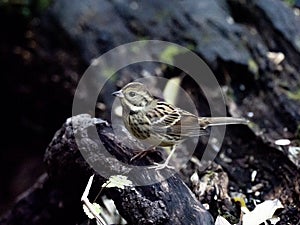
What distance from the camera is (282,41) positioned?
5.26 meters

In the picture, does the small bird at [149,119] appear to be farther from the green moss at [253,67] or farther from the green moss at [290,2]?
the green moss at [290,2]

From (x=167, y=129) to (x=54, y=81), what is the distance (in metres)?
2.55

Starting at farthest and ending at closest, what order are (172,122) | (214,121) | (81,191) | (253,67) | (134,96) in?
(253,67)
(214,121)
(81,191)
(172,122)
(134,96)

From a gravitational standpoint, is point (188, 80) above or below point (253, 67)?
above

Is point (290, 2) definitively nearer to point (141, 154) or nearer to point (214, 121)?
point (214, 121)

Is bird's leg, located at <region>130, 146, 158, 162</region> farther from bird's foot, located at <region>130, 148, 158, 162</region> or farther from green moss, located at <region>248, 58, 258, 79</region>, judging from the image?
green moss, located at <region>248, 58, 258, 79</region>

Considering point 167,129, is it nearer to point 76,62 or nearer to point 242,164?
point 242,164

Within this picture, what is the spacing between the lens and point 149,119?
143 inches

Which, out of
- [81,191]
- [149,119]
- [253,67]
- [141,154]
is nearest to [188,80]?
[253,67]

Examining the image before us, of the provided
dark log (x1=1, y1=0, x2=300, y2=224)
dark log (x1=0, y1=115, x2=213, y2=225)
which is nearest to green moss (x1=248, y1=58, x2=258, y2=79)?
dark log (x1=1, y1=0, x2=300, y2=224)

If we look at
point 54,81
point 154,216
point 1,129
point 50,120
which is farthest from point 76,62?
point 154,216

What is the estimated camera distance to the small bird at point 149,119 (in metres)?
3.60

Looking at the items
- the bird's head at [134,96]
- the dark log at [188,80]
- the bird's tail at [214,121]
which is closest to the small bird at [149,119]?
the bird's head at [134,96]

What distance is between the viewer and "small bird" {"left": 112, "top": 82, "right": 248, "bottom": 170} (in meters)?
3.60
